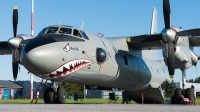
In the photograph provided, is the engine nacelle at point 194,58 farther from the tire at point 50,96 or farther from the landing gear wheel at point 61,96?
the tire at point 50,96

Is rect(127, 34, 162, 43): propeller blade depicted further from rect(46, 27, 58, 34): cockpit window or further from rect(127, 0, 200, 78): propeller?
rect(46, 27, 58, 34): cockpit window

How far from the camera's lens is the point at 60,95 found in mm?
15062

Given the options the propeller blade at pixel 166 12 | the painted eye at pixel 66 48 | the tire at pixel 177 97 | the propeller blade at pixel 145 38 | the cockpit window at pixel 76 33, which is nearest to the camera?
the painted eye at pixel 66 48

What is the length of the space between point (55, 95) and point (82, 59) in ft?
7.92

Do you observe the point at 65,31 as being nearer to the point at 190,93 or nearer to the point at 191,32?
the point at 191,32

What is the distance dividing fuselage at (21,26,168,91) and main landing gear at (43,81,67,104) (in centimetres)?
98

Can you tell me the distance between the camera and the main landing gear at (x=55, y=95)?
1508 cm

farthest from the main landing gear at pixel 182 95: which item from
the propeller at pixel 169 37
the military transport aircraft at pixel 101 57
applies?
the propeller at pixel 169 37

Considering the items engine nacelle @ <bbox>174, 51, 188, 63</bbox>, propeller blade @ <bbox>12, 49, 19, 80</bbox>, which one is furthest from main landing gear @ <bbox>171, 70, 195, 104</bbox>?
propeller blade @ <bbox>12, 49, 19, 80</bbox>

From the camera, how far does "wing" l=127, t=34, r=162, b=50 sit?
17405mm

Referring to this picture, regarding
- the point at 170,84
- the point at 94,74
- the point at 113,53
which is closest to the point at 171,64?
the point at 113,53

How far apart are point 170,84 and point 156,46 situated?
7570 cm

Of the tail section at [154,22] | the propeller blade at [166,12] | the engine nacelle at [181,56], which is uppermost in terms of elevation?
the tail section at [154,22]

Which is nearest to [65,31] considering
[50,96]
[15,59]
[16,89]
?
[50,96]
